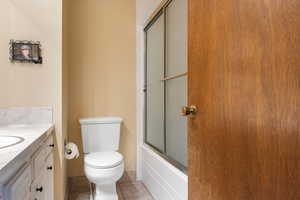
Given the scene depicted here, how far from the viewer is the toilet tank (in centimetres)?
229

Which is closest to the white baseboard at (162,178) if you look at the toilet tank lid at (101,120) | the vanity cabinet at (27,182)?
the toilet tank lid at (101,120)

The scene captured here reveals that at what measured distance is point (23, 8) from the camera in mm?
1681

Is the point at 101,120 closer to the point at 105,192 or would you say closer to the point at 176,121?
the point at 105,192

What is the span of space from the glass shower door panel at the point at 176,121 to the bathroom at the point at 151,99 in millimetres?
15

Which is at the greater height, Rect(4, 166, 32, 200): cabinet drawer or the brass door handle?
the brass door handle

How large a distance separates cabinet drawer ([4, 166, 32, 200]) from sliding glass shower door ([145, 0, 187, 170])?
3.30 ft

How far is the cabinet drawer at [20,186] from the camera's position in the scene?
684 mm

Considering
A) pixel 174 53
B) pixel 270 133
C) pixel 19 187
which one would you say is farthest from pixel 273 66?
pixel 174 53

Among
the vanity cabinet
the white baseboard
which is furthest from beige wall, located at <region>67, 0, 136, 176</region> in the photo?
the vanity cabinet

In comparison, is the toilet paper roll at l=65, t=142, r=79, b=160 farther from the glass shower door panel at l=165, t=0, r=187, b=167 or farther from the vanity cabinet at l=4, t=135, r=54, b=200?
the glass shower door panel at l=165, t=0, r=187, b=167

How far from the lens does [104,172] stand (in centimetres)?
179

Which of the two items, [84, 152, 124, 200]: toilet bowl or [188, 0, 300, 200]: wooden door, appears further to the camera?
[84, 152, 124, 200]: toilet bowl

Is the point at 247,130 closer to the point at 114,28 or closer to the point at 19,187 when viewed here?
the point at 19,187

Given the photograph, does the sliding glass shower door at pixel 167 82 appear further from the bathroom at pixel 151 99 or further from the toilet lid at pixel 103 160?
the toilet lid at pixel 103 160
